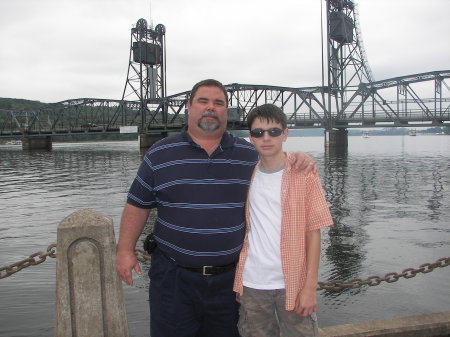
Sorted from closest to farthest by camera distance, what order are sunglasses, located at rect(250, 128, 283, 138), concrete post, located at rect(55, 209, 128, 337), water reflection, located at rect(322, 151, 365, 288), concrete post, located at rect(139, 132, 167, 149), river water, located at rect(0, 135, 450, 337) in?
sunglasses, located at rect(250, 128, 283, 138) → concrete post, located at rect(55, 209, 128, 337) → river water, located at rect(0, 135, 450, 337) → water reflection, located at rect(322, 151, 365, 288) → concrete post, located at rect(139, 132, 167, 149)

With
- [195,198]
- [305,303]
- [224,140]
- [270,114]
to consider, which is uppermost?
[270,114]

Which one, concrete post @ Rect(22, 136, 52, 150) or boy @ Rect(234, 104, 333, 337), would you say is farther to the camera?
concrete post @ Rect(22, 136, 52, 150)

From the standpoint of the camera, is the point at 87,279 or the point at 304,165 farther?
the point at 87,279

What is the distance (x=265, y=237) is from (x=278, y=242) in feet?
0.34

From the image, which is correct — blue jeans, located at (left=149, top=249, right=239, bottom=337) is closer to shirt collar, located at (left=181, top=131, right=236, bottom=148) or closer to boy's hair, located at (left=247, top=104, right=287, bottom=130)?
shirt collar, located at (left=181, top=131, right=236, bottom=148)

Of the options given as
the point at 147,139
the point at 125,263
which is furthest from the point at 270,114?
the point at 147,139

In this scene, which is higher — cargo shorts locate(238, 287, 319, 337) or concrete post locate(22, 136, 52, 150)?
concrete post locate(22, 136, 52, 150)

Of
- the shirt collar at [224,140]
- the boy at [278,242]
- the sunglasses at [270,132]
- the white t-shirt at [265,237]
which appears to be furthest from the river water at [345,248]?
the sunglasses at [270,132]

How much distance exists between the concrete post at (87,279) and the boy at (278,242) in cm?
104

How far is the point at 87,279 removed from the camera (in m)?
3.21

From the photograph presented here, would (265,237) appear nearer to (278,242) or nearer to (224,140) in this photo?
(278,242)

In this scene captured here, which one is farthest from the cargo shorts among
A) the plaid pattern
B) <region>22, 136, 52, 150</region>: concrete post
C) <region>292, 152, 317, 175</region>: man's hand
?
<region>22, 136, 52, 150</region>: concrete post

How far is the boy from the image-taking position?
9.36 ft

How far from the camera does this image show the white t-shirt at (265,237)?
2939 mm
